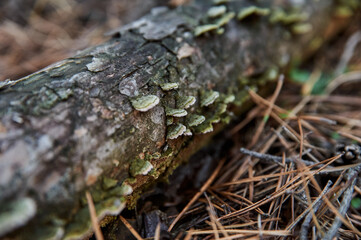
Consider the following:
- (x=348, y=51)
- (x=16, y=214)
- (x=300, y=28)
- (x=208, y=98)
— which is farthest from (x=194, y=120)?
(x=348, y=51)

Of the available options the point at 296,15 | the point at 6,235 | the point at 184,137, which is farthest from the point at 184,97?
the point at 296,15

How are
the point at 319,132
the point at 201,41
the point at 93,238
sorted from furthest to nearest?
the point at 319,132
the point at 201,41
the point at 93,238

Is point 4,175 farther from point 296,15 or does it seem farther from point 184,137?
point 296,15

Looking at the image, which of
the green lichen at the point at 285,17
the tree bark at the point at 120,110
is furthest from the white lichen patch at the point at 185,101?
the green lichen at the point at 285,17

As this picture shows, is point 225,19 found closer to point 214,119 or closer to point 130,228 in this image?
point 214,119

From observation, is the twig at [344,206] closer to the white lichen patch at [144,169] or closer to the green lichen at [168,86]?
the white lichen patch at [144,169]

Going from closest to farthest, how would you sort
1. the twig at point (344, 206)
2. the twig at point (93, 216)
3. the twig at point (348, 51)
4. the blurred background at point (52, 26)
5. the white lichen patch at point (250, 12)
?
the twig at point (93, 216) < the twig at point (344, 206) < the white lichen patch at point (250, 12) < the twig at point (348, 51) < the blurred background at point (52, 26)
